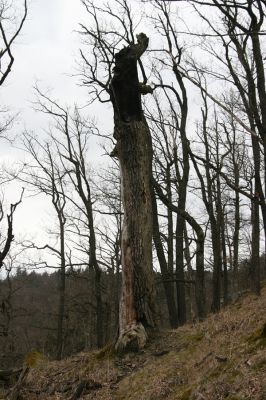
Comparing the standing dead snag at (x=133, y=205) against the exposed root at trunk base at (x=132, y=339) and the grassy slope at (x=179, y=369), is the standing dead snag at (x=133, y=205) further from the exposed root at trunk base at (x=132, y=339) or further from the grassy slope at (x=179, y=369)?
the grassy slope at (x=179, y=369)

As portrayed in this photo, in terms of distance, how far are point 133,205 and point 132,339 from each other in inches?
96.5

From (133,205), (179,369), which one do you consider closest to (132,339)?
(179,369)

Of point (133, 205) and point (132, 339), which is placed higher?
point (133, 205)

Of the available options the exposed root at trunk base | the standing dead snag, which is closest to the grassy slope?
the exposed root at trunk base

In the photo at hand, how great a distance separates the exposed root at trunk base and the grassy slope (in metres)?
0.14

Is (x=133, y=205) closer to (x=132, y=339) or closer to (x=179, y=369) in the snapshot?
(x=132, y=339)

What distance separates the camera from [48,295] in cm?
4844

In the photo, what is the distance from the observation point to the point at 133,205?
8.66 m

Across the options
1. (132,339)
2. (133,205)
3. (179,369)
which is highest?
(133,205)

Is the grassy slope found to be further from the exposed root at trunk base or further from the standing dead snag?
the standing dead snag

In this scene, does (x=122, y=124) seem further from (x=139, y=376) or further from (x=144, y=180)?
(x=139, y=376)

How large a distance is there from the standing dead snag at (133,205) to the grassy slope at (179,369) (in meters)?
0.51

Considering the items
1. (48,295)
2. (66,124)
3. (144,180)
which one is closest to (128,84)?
(144,180)

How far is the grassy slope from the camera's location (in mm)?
4680
